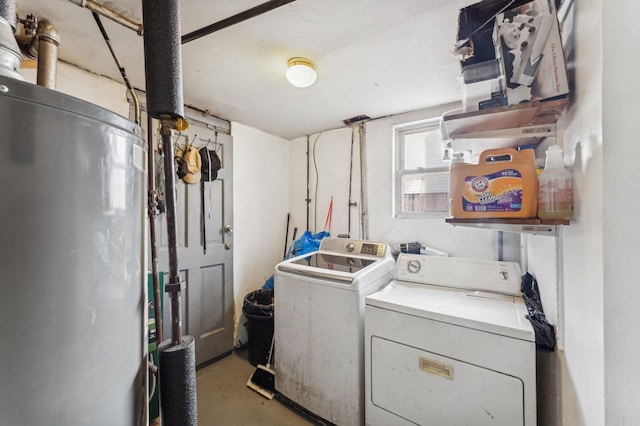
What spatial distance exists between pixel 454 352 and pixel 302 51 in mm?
1753

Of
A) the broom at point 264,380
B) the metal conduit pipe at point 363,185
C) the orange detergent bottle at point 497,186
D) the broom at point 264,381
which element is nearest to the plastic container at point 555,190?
the orange detergent bottle at point 497,186

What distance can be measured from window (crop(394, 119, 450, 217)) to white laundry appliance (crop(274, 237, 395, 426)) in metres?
0.67

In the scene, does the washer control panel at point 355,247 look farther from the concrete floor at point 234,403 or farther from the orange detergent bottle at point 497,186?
the concrete floor at point 234,403

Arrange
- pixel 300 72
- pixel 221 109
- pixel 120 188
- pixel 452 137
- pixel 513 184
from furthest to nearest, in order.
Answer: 1. pixel 221 109
2. pixel 300 72
3. pixel 452 137
4. pixel 513 184
5. pixel 120 188

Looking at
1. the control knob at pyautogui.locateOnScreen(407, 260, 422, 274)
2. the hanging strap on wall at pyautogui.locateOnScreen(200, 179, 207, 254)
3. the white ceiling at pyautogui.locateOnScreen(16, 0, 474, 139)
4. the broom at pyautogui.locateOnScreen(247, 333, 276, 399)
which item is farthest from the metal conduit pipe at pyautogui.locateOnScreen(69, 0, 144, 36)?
the broom at pyautogui.locateOnScreen(247, 333, 276, 399)

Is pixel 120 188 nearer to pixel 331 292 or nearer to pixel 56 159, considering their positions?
pixel 56 159

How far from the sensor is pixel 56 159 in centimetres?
51

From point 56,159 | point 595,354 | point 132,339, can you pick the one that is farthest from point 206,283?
point 595,354

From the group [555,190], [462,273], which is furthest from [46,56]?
[462,273]

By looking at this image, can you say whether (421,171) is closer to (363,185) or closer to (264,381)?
(363,185)

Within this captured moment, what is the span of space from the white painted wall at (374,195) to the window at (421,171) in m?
0.09

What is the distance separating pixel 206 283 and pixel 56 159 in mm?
2040

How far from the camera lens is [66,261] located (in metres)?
0.52

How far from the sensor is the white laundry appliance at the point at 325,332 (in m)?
1.56
